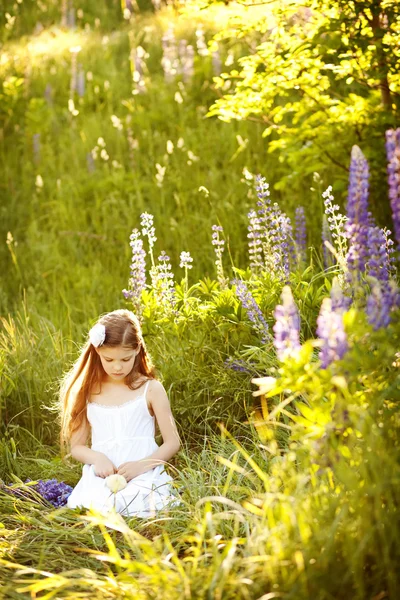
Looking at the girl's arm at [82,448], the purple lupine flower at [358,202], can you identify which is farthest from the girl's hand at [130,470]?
the purple lupine flower at [358,202]

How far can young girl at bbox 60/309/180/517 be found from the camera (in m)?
3.76

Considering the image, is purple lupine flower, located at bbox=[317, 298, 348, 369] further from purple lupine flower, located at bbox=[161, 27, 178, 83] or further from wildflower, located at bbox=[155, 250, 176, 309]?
purple lupine flower, located at bbox=[161, 27, 178, 83]

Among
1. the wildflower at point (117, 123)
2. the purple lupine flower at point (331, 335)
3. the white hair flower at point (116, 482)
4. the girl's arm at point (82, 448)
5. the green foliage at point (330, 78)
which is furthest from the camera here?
the wildflower at point (117, 123)

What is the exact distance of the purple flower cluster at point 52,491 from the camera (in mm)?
3889

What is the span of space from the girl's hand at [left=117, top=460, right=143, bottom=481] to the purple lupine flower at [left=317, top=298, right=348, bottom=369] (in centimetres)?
153

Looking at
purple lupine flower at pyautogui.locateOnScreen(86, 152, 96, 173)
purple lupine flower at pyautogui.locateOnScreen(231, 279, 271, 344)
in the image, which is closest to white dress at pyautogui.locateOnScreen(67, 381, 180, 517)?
purple lupine flower at pyautogui.locateOnScreen(231, 279, 271, 344)

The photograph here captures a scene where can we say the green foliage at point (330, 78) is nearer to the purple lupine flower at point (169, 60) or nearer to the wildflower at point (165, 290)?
the wildflower at point (165, 290)

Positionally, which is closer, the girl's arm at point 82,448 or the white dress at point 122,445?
the white dress at point 122,445

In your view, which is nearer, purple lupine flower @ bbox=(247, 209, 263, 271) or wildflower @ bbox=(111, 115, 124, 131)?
purple lupine flower @ bbox=(247, 209, 263, 271)

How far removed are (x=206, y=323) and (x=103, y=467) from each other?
3.42 ft

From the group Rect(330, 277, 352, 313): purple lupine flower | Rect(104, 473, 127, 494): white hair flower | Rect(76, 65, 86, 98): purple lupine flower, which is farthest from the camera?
Rect(76, 65, 86, 98): purple lupine flower

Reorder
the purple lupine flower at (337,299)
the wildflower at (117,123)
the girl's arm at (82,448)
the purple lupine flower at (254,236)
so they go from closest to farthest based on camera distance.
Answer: the purple lupine flower at (337,299) < the girl's arm at (82,448) < the purple lupine flower at (254,236) < the wildflower at (117,123)

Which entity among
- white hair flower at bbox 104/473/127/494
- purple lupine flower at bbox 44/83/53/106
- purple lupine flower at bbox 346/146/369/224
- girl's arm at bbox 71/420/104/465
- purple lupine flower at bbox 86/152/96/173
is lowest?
white hair flower at bbox 104/473/127/494

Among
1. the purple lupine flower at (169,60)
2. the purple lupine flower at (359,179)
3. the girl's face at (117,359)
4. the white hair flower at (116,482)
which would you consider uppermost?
the purple lupine flower at (169,60)
